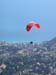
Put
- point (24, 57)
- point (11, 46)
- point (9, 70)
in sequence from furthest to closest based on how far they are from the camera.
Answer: point (11, 46)
point (24, 57)
point (9, 70)

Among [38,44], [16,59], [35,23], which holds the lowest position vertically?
[35,23]

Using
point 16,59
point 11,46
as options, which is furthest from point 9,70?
point 11,46

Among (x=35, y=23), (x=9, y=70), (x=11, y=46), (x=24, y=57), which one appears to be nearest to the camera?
(x=35, y=23)

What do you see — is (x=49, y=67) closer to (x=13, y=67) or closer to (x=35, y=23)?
(x=13, y=67)

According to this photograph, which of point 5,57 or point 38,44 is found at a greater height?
point 38,44

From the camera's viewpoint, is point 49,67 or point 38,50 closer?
point 49,67

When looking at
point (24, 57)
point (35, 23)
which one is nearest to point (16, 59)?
point (24, 57)
